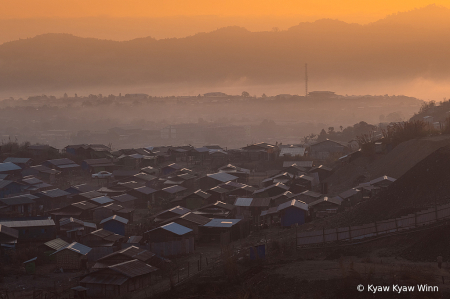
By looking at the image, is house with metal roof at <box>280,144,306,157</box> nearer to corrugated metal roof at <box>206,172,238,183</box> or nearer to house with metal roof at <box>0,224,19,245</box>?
corrugated metal roof at <box>206,172,238,183</box>

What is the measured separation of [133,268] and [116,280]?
2.91 feet

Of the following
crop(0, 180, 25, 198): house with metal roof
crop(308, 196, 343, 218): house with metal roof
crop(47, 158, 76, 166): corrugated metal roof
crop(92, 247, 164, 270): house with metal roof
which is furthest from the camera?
crop(47, 158, 76, 166): corrugated metal roof

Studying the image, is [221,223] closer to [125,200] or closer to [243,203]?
[243,203]

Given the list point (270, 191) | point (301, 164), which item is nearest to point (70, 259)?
point (270, 191)

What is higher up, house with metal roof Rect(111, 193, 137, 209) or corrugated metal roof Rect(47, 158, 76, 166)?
corrugated metal roof Rect(47, 158, 76, 166)

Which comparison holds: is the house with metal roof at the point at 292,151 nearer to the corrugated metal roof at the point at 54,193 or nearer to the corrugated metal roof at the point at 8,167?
the corrugated metal roof at the point at 54,193

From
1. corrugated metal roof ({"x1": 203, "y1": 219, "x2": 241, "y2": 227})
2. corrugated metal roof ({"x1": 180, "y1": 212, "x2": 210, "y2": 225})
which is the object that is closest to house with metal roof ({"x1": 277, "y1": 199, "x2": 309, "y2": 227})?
corrugated metal roof ({"x1": 203, "y1": 219, "x2": 241, "y2": 227})

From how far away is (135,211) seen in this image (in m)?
32.0

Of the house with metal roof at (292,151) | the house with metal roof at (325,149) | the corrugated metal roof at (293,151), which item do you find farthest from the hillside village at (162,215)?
the house with metal roof at (325,149)

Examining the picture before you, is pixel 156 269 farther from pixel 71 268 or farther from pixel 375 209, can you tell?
pixel 375 209

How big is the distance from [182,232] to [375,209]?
9079 mm

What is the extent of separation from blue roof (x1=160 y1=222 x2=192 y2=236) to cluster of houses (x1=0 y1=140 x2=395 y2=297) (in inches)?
1.9

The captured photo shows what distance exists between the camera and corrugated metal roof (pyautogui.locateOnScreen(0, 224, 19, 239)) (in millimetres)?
22953

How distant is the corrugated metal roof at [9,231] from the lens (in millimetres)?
22953
